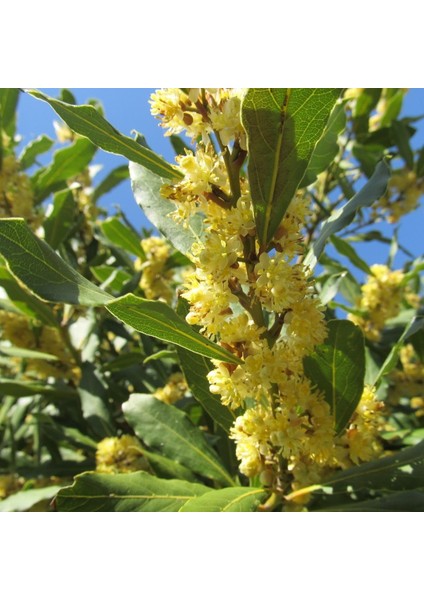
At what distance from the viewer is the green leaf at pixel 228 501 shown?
1.16m

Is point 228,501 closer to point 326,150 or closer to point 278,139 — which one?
point 278,139

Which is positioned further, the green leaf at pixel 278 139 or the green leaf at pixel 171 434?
the green leaf at pixel 171 434

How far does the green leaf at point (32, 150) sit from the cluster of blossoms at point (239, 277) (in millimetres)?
1976

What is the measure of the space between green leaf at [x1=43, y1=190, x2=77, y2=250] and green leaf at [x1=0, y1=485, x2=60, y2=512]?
998 millimetres

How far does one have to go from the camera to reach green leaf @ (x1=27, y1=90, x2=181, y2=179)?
108cm

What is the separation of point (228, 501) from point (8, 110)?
7.97 feet

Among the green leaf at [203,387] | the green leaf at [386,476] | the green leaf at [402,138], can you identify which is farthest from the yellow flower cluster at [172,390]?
the green leaf at [402,138]

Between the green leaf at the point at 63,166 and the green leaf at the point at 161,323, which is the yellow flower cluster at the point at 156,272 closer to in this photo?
the green leaf at the point at 63,166

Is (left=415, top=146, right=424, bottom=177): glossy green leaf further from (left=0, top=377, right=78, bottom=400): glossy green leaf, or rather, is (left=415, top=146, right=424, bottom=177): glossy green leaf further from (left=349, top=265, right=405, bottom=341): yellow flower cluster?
(left=0, top=377, right=78, bottom=400): glossy green leaf

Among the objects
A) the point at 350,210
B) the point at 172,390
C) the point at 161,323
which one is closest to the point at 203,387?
the point at 161,323

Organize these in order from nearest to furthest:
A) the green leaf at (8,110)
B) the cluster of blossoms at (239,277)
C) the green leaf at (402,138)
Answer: the cluster of blossoms at (239,277) < the green leaf at (8,110) < the green leaf at (402,138)

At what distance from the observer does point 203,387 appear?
1461 mm

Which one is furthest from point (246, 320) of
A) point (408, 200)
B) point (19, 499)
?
point (408, 200)

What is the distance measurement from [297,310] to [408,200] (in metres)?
2.52
